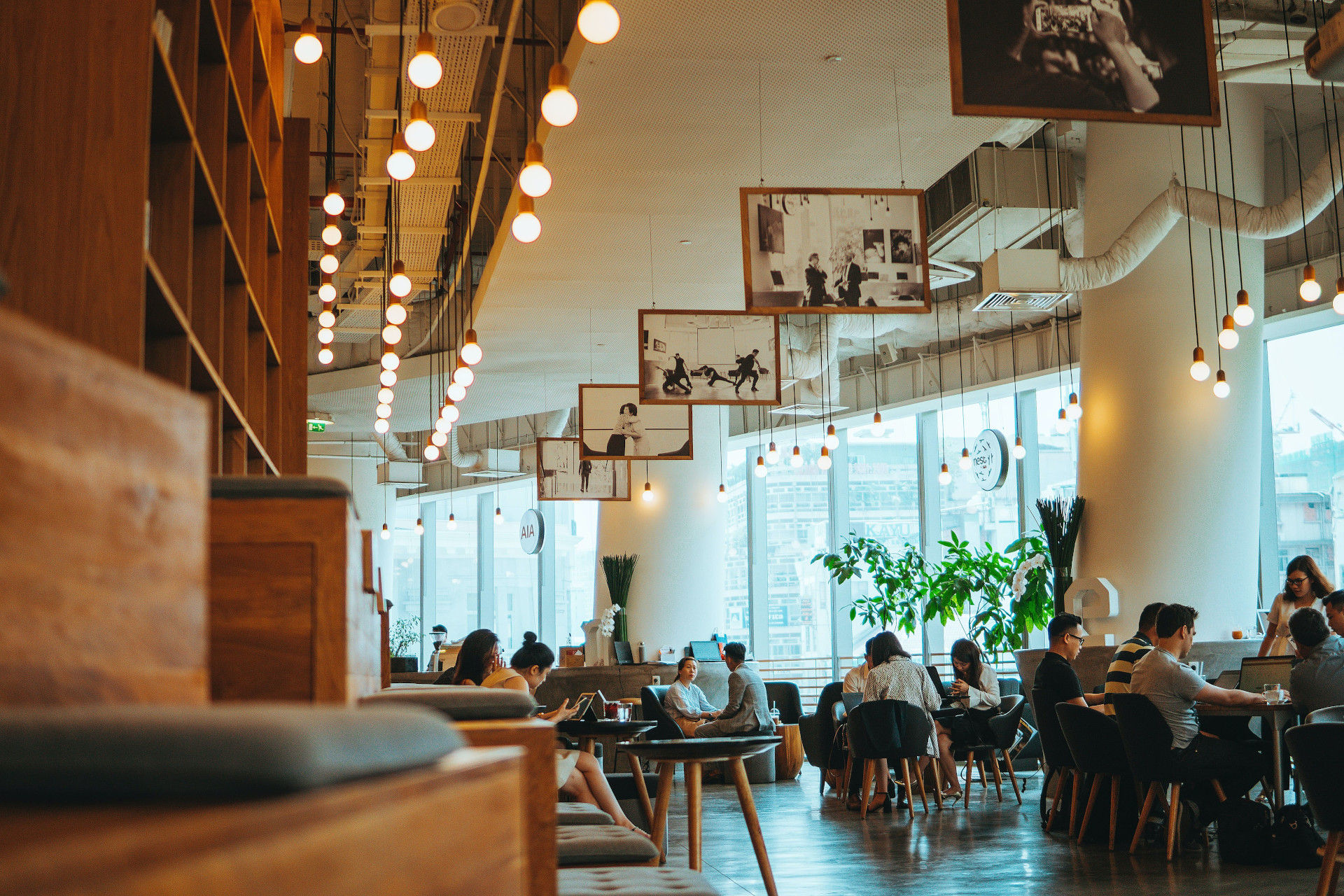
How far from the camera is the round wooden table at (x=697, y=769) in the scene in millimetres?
4500

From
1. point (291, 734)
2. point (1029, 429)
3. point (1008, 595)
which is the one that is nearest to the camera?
point (291, 734)

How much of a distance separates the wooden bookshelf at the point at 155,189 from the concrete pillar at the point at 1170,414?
22.4ft

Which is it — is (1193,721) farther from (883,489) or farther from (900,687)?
(883,489)

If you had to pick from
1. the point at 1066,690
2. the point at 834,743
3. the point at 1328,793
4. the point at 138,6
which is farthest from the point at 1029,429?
the point at 138,6

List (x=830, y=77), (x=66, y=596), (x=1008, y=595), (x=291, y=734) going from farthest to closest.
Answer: (x=1008, y=595), (x=830, y=77), (x=66, y=596), (x=291, y=734)

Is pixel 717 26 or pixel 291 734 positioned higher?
pixel 717 26

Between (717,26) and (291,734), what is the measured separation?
611 cm

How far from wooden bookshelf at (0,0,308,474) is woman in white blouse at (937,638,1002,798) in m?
5.40

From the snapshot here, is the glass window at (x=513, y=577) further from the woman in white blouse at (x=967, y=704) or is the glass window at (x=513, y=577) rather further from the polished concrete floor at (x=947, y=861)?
the polished concrete floor at (x=947, y=861)

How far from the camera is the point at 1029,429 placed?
16672 mm

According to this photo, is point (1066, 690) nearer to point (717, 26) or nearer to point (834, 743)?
point (834, 743)

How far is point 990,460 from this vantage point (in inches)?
594

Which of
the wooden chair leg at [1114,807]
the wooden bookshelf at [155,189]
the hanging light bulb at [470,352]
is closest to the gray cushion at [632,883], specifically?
the wooden bookshelf at [155,189]

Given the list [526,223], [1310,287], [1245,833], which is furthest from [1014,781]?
[526,223]
